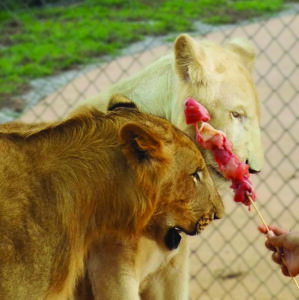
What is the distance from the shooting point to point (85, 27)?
28.3ft

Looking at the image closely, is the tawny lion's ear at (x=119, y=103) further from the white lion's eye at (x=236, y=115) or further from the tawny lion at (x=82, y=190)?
the white lion's eye at (x=236, y=115)

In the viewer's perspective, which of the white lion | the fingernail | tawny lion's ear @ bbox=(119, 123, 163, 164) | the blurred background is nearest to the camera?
tawny lion's ear @ bbox=(119, 123, 163, 164)

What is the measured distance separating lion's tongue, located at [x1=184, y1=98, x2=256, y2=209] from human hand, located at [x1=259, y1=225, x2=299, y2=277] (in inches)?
6.7

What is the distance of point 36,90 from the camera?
7.04 m

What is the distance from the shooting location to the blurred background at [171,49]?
4.74 metres

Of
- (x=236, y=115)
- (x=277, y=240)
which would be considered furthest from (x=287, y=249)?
(x=236, y=115)

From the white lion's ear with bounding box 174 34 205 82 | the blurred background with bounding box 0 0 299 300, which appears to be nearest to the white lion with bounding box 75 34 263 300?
the white lion's ear with bounding box 174 34 205 82

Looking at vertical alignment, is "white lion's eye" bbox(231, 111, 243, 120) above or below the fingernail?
above

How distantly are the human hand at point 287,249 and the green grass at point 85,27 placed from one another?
4220 millimetres

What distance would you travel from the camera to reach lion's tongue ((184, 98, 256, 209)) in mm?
3010

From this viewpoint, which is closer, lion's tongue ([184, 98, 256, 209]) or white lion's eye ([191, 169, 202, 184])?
white lion's eye ([191, 169, 202, 184])

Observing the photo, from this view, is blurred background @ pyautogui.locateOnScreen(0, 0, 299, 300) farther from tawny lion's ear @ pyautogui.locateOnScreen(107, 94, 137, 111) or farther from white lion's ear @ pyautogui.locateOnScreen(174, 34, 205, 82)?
tawny lion's ear @ pyautogui.locateOnScreen(107, 94, 137, 111)

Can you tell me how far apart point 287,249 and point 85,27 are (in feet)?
19.5

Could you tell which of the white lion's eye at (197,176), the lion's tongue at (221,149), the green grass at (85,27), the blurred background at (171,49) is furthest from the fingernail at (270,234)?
the green grass at (85,27)
